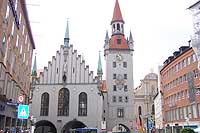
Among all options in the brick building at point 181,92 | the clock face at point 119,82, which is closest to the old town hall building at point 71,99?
the clock face at point 119,82

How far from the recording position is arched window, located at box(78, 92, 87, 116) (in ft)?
170

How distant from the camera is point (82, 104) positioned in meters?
52.6

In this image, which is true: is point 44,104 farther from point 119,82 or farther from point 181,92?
point 181,92

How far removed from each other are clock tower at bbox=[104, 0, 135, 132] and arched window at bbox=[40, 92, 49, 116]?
14.9 metres

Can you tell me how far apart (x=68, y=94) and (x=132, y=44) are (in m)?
Result: 24.4

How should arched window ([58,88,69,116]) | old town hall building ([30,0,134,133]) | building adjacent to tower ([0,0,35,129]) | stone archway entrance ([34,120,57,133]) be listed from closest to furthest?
building adjacent to tower ([0,0,35,129])
old town hall building ([30,0,134,133])
arched window ([58,88,69,116])
stone archway entrance ([34,120,57,133])

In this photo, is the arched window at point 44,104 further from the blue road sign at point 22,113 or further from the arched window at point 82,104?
the blue road sign at point 22,113

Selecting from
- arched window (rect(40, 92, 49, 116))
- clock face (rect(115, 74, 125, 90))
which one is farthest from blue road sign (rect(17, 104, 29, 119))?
clock face (rect(115, 74, 125, 90))

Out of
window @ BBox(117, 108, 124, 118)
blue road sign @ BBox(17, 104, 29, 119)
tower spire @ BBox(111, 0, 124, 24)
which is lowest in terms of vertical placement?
blue road sign @ BBox(17, 104, 29, 119)

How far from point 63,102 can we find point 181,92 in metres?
24.2

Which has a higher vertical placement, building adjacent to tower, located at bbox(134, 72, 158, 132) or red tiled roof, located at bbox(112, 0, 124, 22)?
red tiled roof, located at bbox(112, 0, 124, 22)

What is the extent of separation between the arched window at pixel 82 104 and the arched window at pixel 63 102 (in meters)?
2.69

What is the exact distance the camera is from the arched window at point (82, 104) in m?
51.9

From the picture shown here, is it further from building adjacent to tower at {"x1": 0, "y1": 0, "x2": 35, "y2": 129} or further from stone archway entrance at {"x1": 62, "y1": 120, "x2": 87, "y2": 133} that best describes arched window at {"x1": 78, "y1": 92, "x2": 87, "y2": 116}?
building adjacent to tower at {"x1": 0, "y1": 0, "x2": 35, "y2": 129}
